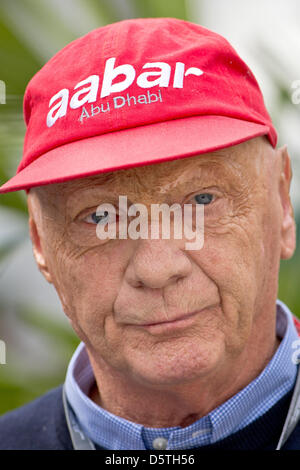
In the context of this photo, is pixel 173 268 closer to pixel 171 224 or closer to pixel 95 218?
pixel 171 224

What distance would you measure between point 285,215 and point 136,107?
0.47 m

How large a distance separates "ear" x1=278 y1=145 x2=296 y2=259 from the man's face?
0.09 m

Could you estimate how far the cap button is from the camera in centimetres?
138

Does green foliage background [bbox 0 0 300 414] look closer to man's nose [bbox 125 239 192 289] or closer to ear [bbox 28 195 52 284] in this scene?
ear [bbox 28 195 52 284]

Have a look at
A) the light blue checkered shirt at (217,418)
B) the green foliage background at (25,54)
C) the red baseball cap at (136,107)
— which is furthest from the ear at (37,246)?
the green foliage background at (25,54)

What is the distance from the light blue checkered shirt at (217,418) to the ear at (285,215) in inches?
7.5

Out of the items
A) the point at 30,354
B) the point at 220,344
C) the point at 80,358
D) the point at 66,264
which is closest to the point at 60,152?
the point at 66,264

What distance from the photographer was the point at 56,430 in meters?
1.58

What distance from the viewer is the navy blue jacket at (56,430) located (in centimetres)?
137

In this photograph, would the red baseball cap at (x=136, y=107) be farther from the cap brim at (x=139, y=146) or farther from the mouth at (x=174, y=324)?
the mouth at (x=174, y=324)

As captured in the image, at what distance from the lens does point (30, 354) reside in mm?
2602

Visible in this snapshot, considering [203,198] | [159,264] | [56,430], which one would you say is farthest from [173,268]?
[56,430]

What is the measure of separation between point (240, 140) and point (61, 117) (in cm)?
37
